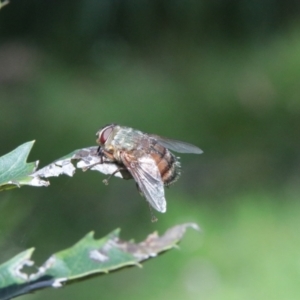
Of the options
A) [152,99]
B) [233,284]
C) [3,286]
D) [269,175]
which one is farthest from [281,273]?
[3,286]

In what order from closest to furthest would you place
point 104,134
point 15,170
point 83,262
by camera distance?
point 83,262, point 15,170, point 104,134

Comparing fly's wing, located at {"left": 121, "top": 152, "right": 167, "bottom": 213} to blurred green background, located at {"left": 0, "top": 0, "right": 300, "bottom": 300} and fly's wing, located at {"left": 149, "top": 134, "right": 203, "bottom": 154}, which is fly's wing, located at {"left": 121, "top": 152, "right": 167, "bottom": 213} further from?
blurred green background, located at {"left": 0, "top": 0, "right": 300, "bottom": 300}

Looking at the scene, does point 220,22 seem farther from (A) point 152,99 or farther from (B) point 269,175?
(B) point 269,175

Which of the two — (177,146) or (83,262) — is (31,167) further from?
(177,146)

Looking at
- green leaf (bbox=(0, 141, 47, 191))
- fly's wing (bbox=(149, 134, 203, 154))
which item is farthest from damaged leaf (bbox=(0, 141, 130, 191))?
fly's wing (bbox=(149, 134, 203, 154))

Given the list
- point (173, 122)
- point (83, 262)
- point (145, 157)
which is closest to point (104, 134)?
point (145, 157)
